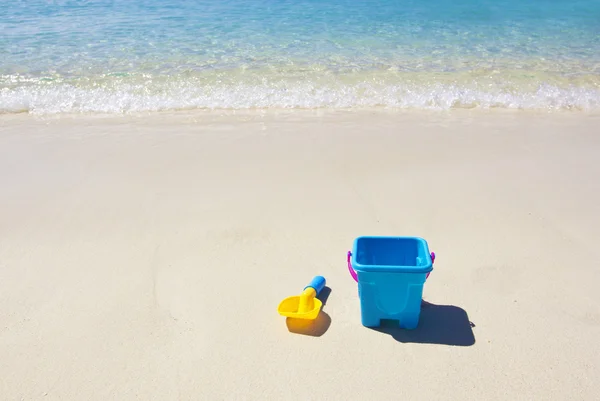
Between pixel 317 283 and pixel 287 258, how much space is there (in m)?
0.50

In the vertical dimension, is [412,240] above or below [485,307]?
above

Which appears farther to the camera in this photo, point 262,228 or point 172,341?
point 262,228

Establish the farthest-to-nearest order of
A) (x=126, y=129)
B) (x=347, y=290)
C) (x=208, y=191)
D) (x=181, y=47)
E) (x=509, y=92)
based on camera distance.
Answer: (x=181, y=47) → (x=509, y=92) → (x=126, y=129) → (x=208, y=191) → (x=347, y=290)

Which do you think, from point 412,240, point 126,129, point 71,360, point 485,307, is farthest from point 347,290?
point 126,129

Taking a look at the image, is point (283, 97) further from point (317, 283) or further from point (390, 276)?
point (390, 276)

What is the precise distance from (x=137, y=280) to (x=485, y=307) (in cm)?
237

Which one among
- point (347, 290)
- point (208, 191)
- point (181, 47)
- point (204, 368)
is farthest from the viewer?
point (181, 47)

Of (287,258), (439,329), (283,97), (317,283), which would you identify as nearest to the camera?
(439,329)

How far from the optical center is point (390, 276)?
2943mm

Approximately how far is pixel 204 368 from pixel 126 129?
14.0 feet

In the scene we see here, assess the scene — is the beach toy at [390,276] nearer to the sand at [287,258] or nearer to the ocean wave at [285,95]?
the sand at [287,258]

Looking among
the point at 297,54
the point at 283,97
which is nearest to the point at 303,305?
the point at 283,97

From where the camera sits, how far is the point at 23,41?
10.2 meters

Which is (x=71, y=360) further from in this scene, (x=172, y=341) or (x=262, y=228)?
(x=262, y=228)
